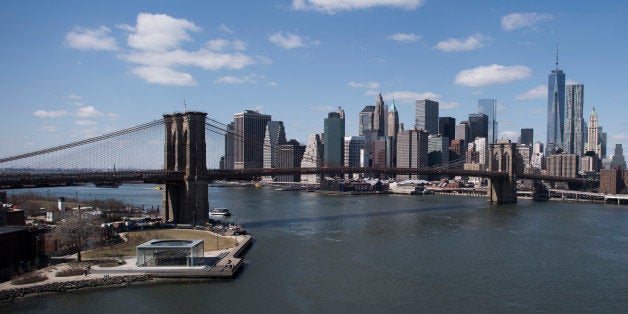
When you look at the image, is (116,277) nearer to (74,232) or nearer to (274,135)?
(74,232)

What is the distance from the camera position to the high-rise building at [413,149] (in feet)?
610

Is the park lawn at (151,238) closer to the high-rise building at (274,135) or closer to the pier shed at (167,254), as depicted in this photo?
the pier shed at (167,254)

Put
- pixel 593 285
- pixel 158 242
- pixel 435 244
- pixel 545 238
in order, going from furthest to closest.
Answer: pixel 545 238
pixel 435 244
pixel 158 242
pixel 593 285

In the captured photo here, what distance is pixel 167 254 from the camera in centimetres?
2647

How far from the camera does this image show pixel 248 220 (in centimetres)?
4925

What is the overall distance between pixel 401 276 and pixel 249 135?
484 ft

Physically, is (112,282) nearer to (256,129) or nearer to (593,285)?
(593,285)

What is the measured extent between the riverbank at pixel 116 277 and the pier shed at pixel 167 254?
2.10ft

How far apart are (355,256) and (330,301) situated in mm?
9264

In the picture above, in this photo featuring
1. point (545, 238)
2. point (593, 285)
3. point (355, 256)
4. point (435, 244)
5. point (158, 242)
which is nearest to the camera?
point (593, 285)

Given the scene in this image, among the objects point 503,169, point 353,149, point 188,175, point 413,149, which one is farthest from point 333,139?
point 188,175

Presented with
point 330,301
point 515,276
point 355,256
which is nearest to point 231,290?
point 330,301

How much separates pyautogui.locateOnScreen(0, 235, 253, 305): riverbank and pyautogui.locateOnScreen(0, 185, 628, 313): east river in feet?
1.58

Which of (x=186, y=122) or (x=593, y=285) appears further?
(x=186, y=122)
